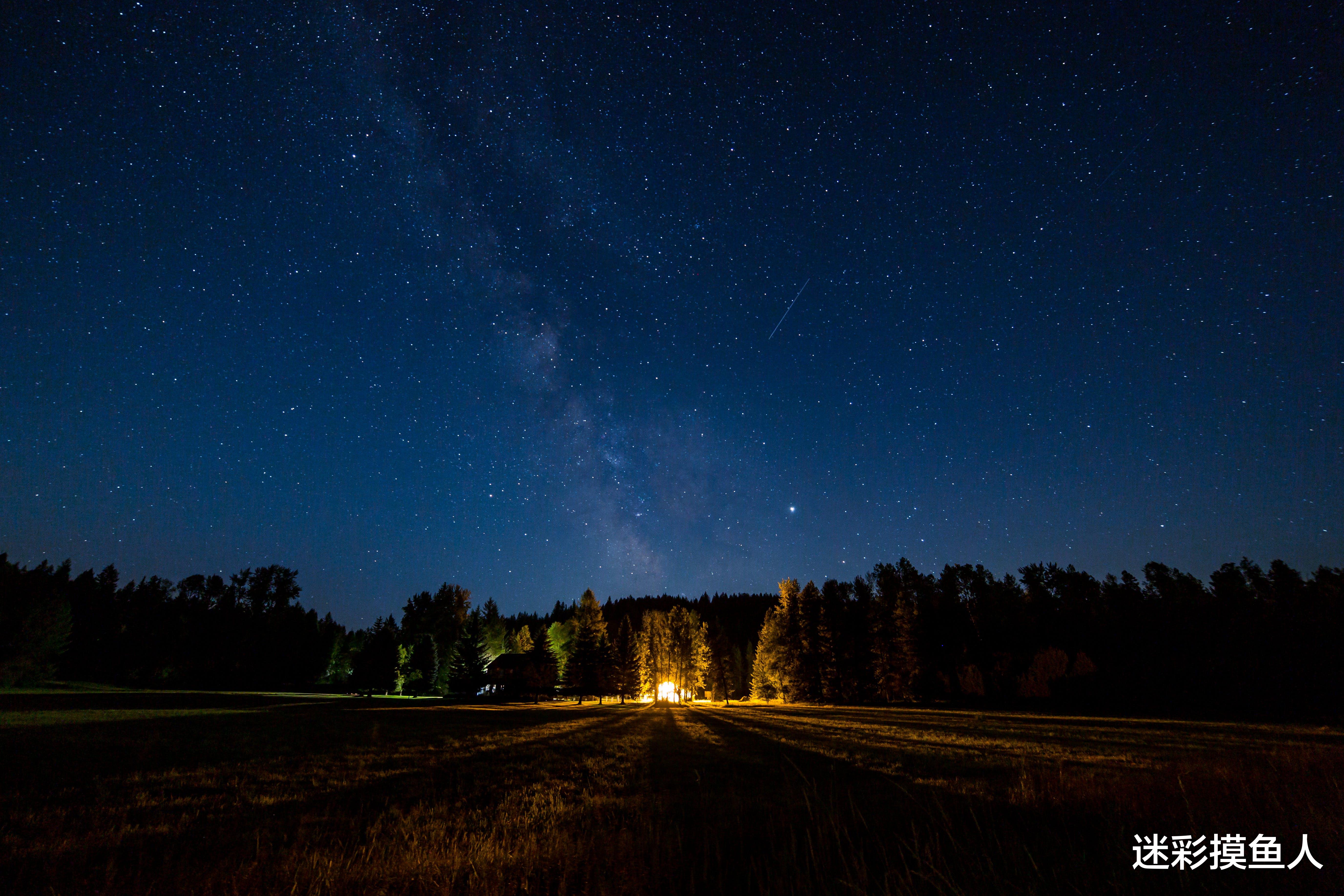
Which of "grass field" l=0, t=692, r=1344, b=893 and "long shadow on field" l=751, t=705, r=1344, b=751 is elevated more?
"grass field" l=0, t=692, r=1344, b=893

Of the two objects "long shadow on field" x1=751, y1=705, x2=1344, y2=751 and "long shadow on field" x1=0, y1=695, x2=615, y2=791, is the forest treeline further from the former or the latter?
"long shadow on field" x1=0, y1=695, x2=615, y2=791

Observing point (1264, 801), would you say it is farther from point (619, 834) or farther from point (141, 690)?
point (141, 690)

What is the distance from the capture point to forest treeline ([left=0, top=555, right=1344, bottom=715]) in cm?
5503

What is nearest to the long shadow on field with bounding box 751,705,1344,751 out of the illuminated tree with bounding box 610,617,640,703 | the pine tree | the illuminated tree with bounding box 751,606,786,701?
the illuminated tree with bounding box 751,606,786,701

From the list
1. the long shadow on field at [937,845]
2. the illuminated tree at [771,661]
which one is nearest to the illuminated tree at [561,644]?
the illuminated tree at [771,661]

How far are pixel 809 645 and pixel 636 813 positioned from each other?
223 feet

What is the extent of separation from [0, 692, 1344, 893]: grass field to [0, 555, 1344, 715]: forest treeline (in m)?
45.1

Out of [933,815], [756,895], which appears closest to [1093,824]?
[933,815]

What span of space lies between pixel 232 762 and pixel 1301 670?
8153 cm

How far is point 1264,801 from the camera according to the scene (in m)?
6.60

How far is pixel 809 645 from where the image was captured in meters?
71.0

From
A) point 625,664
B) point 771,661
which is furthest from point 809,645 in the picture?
point 625,664

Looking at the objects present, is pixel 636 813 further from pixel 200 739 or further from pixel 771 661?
pixel 771 661

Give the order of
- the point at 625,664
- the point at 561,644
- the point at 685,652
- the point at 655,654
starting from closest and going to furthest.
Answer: the point at 625,664, the point at 561,644, the point at 685,652, the point at 655,654
